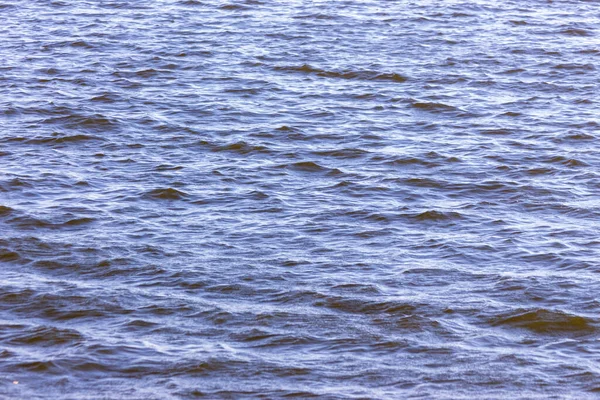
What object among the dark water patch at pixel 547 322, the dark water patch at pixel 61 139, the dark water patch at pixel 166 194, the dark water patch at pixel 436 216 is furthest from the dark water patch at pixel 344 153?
the dark water patch at pixel 547 322

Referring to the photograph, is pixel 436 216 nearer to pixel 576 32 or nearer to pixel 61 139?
pixel 61 139

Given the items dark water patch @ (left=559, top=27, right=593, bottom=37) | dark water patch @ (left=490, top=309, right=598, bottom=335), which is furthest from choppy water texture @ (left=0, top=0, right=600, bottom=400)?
dark water patch @ (left=559, top=27, right=593, bottom=37)

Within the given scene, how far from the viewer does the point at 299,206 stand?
1485cm

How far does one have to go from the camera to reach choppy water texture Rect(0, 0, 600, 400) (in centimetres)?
1030

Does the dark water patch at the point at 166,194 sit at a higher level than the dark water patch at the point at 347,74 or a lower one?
lower

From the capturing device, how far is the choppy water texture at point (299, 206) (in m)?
10.3

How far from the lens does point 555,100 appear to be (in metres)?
19.8

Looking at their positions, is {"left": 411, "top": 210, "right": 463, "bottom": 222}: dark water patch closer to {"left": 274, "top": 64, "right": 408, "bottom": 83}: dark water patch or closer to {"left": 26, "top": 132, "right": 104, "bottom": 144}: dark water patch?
{"left": 26, "top": 132, "right": 104, "bottom": 144}: dark water patch

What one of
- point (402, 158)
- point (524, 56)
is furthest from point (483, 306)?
point (524, 56)

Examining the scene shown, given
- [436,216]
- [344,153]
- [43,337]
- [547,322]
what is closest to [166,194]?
[344,153]

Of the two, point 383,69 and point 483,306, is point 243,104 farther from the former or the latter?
point 483,306

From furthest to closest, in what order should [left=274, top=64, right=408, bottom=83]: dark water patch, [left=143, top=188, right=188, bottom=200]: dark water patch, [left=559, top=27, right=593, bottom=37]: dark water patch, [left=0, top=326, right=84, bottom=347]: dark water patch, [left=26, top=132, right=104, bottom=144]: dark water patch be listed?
[left=559, top=27, right=593, bottom=37]: dark water patch → [left=274, top=64, right=408, bottom=83]: dark water patch → [left=26, top=132, right=104, bottom=144]: dark water patch → [left=143, top=188, right=188, bottom=200]: dark water patch → [left=0, top=326, right=84, bottom=347]: dark water patch

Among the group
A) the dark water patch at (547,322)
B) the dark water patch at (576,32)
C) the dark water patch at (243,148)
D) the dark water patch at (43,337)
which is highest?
the dark water patch at (576,32)

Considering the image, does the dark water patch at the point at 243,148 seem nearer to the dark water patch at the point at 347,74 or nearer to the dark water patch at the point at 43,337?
the dark water patch at the point at 347,74
